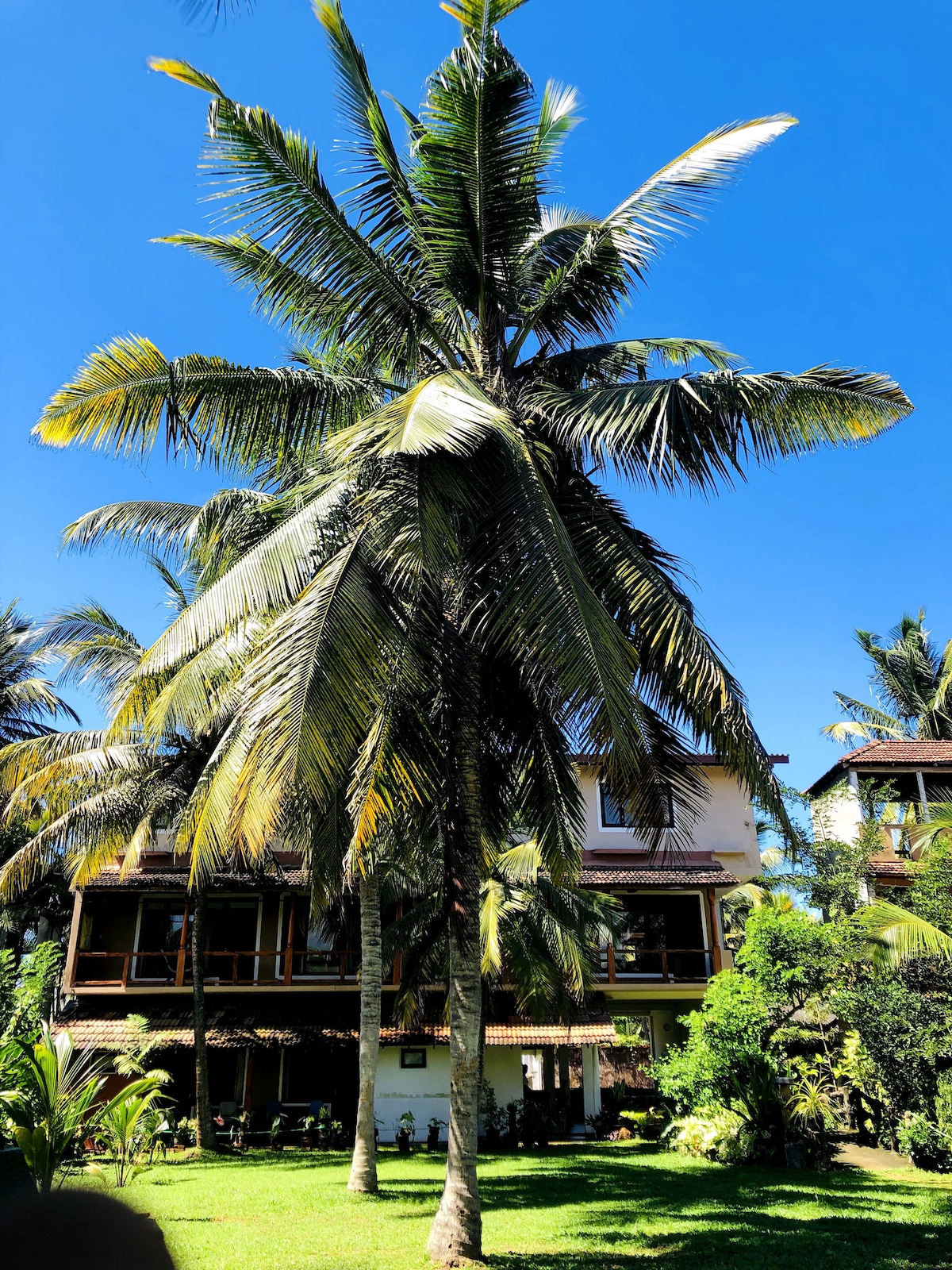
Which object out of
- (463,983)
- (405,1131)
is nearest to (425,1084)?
(405,1131)

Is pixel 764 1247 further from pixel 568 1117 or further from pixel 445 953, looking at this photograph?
pixel 568 1117

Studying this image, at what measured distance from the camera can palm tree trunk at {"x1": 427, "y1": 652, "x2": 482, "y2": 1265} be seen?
28.3 feet

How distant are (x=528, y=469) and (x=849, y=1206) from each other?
36.1 feet

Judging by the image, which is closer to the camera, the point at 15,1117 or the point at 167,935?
the point at 15,1117

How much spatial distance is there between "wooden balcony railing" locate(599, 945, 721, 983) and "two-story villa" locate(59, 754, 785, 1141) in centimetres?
6

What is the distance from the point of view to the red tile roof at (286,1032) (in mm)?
22219

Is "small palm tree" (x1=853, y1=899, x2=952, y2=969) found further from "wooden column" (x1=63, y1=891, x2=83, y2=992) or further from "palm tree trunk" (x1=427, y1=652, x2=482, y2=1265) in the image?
"wooden column" (x1=63, y1=891, x2=83, y2=992)

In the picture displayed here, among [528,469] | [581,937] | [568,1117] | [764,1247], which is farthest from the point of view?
[568,1117]

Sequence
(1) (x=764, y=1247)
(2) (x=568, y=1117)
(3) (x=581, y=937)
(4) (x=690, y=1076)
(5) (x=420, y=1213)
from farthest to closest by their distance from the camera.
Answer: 1. (2) (x=568, y=1117)
2. (3) (x=581, y=937)
3. (4) (x=690, y=1076)
4. (5) (x=420, y=1213)
5. (1) (x=764, y=1247)

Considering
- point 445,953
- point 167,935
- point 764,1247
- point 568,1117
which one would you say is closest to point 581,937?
point 445,953

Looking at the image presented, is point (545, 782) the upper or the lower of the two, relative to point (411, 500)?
lower

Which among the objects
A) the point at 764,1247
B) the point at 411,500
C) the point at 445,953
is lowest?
the point at 764,1247

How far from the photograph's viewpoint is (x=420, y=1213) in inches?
497

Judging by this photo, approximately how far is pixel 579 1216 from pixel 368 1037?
4.18m
